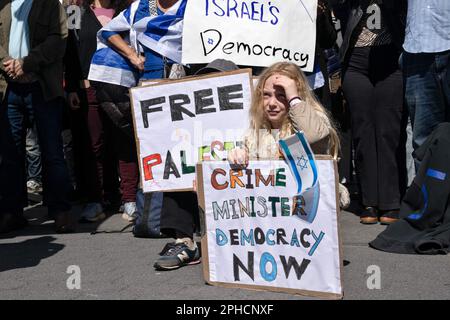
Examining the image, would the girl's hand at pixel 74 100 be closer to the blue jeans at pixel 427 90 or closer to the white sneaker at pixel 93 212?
the white sneaker at pixel 93 212

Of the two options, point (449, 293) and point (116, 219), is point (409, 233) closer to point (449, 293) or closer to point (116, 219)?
point (449, 293)

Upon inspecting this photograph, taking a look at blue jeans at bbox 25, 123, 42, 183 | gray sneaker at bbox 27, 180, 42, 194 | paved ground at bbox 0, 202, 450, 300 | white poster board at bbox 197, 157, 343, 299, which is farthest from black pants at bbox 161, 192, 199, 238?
gray sneaker at bbox 27, 180, 42, 194

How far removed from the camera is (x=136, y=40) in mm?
6203

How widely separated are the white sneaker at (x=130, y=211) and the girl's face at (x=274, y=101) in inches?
90.8

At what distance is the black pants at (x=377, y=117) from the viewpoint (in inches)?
251

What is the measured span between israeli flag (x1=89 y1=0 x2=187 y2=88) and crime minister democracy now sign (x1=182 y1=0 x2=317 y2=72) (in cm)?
13

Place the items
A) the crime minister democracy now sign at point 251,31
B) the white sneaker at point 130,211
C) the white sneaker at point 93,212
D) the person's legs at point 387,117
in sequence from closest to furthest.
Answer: the crime minister democracy now sign at point 251,31, the person's legs at point 387,117, the white sneaker at point 130,211, the white sneaker at point 93,212

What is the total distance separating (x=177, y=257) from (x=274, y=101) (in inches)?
42.7

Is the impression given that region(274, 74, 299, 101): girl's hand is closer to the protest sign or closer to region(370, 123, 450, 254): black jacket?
the protest sign

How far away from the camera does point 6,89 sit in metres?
6.53

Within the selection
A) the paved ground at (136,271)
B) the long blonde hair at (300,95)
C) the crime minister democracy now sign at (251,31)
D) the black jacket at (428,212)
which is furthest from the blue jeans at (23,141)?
the black jacket at (428,212)

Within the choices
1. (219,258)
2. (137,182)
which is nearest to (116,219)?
(137,182)

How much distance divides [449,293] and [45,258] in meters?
2.56

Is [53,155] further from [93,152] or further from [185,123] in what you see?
[185,123]
